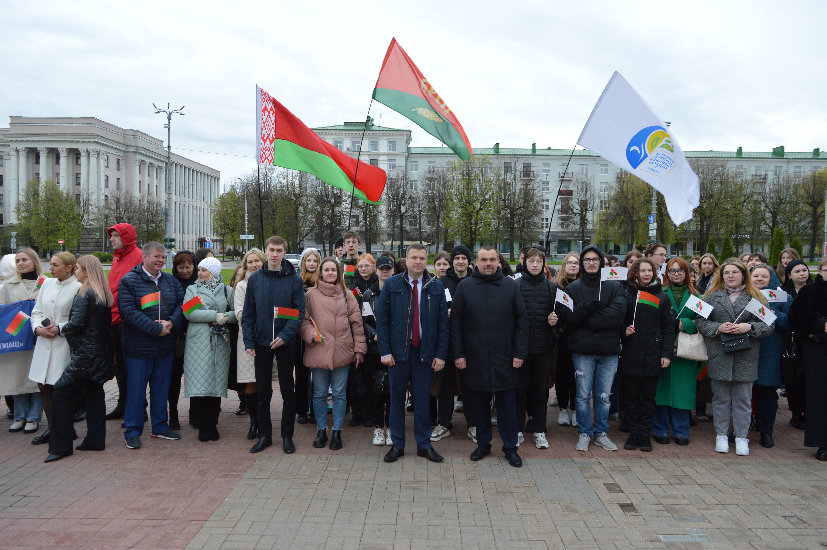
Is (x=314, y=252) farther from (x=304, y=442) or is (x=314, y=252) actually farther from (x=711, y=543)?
(x=711, y=543)

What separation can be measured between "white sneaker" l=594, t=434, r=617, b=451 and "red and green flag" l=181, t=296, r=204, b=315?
181 inches

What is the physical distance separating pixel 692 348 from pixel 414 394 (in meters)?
3.08

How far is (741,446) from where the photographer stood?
20.3 feet

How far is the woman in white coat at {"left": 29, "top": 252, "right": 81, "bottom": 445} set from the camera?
19.8 feet

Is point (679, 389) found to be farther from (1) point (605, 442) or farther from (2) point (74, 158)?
(2) point (74, 158)

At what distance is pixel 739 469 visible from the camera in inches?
226

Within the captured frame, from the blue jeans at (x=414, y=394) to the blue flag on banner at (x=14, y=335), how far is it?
13.7ft

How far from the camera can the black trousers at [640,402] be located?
250 inches

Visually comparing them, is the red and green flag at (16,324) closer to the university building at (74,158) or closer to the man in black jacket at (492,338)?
the man in black jacket at (492,338)

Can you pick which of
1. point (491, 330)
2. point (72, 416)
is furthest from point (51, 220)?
point (491, 330)

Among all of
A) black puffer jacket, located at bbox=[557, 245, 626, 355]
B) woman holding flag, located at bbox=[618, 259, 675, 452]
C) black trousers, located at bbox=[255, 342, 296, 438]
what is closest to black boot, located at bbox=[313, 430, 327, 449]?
black trousers, located at bbox=[255, 342, 296, 438]

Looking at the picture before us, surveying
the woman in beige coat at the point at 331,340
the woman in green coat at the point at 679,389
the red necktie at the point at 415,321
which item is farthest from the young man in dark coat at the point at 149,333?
the woman in green coat at the point at 679,389

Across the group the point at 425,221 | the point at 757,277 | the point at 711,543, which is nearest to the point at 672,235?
the point at 425,221

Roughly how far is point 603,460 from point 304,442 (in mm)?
3188
